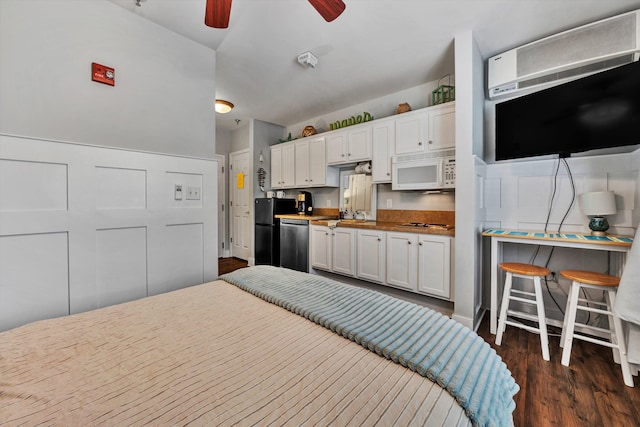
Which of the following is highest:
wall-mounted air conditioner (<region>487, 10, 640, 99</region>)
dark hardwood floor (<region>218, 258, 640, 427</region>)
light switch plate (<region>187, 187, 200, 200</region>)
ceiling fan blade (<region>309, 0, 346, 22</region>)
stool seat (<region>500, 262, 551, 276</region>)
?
wall-mounted air conditioner (<region>487, 10, 640, 99</region>)

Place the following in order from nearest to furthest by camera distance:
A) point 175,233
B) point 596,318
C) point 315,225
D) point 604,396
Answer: point 604,396 → point 175,233 → point 596,318 → point 315,225

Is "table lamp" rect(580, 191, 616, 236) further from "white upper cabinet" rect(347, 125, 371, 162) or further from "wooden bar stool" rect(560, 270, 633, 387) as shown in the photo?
"white upper cabinet" rect(347, 125, 371, 162)

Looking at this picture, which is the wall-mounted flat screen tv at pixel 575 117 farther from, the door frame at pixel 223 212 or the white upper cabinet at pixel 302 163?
the door frame at pixel 223 212

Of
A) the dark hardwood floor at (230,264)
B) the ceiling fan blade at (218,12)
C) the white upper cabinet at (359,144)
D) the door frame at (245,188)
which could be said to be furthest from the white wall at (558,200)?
the dark hardwood floor at (230,264)

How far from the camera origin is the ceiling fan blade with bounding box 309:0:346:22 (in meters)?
1.29

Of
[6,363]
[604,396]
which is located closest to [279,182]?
[6,363]

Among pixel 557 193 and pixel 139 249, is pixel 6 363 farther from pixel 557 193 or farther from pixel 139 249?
pixel 557 193

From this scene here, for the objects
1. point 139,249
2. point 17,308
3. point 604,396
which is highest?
point 139,249

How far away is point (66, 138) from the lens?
1.58m

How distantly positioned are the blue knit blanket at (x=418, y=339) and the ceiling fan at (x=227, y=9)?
1.47 m

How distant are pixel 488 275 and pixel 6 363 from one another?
342 cm

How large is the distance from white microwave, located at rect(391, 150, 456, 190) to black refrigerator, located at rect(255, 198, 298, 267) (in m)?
2.00

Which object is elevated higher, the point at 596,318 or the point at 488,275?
the point at 488,275

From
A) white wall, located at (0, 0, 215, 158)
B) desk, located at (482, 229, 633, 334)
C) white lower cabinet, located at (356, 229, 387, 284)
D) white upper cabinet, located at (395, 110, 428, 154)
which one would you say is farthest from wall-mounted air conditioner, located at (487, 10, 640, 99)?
white wall, located at (0, 0, 215, 158)
